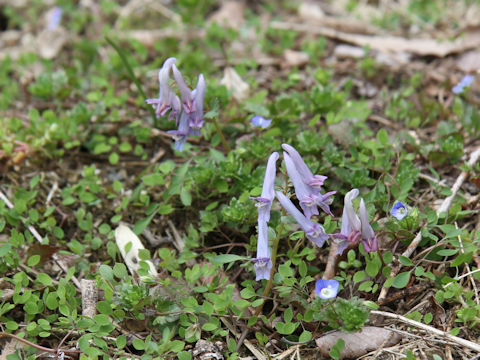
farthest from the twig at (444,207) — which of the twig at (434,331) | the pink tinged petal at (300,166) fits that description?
the pink tinged petal at (300,166)

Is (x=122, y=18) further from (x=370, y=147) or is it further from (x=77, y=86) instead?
(x=370, y=147)

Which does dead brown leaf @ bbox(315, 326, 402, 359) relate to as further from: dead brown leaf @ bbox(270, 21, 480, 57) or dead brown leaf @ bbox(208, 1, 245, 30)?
dead brown leaf @ bbox(208, 1, 245, 30)

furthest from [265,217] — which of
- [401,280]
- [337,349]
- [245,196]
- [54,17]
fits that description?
[54,17]

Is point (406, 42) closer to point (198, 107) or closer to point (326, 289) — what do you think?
point (198, 107)

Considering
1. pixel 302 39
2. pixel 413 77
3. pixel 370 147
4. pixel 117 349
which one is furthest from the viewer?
pixel 302 39

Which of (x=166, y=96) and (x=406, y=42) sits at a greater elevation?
(x=166, y=96)

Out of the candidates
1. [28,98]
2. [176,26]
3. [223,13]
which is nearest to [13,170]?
[28,98]

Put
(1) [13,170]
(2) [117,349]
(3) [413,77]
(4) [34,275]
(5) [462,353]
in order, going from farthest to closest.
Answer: (3) [413,77], (1) [13,170], (4) [34,275], (2) [117,349], (5) [462,353]
